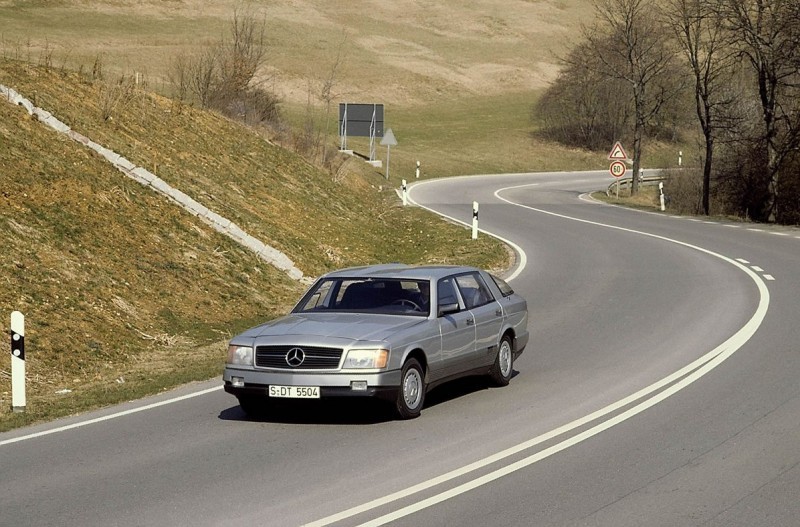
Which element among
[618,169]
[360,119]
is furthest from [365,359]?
[360,119]

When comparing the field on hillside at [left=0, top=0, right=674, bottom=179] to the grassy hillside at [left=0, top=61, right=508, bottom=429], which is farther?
the field on hillside at [left=0, top=0, right=674, bottom=179]

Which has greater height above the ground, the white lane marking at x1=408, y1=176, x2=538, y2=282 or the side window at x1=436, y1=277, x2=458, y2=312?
the side window at x1=436, y1=277, x2=458, y2=312

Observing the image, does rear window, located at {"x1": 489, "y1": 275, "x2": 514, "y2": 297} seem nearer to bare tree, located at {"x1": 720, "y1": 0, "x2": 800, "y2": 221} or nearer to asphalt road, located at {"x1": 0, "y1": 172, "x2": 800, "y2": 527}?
asphalt road, located at {"x1": 0, "y1": 172, "x2": 800, "y2": 527}

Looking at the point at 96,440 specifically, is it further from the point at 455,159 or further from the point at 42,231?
the point at 455,159

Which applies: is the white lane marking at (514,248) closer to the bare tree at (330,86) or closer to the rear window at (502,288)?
the bare tree at (330,86)

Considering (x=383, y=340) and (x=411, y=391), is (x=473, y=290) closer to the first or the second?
(x=411, y=391)

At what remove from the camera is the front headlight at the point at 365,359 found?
11.0m

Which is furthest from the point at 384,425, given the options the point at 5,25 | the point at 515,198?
the point at 5,25

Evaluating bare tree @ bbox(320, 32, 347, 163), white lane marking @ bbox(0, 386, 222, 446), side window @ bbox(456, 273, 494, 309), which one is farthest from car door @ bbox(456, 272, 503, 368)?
bare tree @ bbox(320, 32, 347, 163)

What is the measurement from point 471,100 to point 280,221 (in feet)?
264

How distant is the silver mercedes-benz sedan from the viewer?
1100 cm

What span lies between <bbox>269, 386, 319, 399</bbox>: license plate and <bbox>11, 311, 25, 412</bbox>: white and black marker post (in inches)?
111

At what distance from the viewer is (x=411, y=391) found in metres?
11.4

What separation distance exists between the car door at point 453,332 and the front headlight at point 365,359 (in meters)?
0.97
